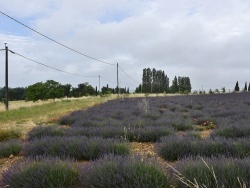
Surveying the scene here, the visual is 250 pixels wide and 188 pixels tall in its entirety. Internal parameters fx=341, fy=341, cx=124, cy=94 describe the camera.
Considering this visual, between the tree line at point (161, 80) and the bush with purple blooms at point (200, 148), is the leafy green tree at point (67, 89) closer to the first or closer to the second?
the tree line at point (161, 80)

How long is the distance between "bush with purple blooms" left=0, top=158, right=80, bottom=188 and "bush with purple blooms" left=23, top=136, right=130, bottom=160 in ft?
4.58

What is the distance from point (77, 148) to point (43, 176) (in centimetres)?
218

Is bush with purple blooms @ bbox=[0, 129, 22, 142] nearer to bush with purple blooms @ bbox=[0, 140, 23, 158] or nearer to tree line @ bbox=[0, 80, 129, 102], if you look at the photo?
bush with purple blooms @ bbox=[0, 140, 23, 158]

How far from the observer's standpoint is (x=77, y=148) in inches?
258

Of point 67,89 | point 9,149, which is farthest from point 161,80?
point 9,149

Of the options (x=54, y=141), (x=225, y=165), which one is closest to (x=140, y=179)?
(x=225, y=165)

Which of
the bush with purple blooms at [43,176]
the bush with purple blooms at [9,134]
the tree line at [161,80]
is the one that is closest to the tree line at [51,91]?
the tree line at [161,80]

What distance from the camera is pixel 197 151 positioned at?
5953 millimetres

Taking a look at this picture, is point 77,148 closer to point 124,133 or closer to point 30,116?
point 124,133

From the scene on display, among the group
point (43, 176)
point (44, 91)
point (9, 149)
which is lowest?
point (9, 149)

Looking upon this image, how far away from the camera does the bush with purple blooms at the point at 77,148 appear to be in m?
6.24

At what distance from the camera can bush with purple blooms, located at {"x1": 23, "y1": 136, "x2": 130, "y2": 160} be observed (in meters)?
6.24

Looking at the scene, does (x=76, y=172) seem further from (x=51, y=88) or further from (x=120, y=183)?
(x=51, y=88)

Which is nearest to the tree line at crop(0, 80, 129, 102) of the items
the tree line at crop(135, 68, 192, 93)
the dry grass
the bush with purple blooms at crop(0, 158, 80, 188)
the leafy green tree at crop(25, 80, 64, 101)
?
the leafy green tree at crop(25, 80, 64, 101)
